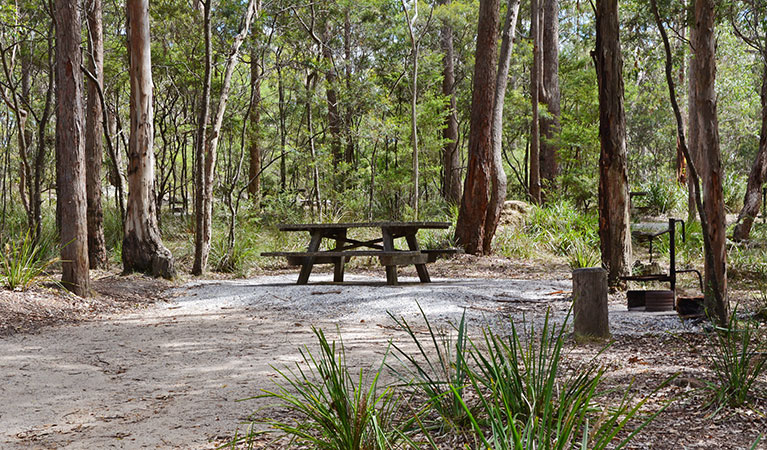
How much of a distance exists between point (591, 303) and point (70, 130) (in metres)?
5.49

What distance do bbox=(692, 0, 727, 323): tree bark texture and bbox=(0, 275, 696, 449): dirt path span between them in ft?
2.75

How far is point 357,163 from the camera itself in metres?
21.8

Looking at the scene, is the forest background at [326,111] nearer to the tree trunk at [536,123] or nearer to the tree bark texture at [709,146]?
the tree trunk at [536,123]

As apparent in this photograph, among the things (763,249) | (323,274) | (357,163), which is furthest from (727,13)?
(357,163)

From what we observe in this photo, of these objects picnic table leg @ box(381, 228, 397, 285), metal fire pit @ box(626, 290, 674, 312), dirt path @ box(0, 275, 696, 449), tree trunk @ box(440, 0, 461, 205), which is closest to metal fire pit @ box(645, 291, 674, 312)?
metal fire pit @ box(626, 290, 674, 312)

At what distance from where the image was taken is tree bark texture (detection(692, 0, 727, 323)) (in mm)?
4605

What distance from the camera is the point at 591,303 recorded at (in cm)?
454

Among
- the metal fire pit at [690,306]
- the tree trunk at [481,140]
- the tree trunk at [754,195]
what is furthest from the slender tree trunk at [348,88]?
the metal fire pit at [690,306]

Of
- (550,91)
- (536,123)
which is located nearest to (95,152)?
(536,123)

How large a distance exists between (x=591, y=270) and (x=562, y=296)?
2.66 meters

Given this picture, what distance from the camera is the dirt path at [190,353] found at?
2.94 metres

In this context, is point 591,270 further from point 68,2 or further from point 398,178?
point 398,178

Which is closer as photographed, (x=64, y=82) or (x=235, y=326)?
(x=235, y=326)

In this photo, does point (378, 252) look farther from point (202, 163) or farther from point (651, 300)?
point (202, 163)
